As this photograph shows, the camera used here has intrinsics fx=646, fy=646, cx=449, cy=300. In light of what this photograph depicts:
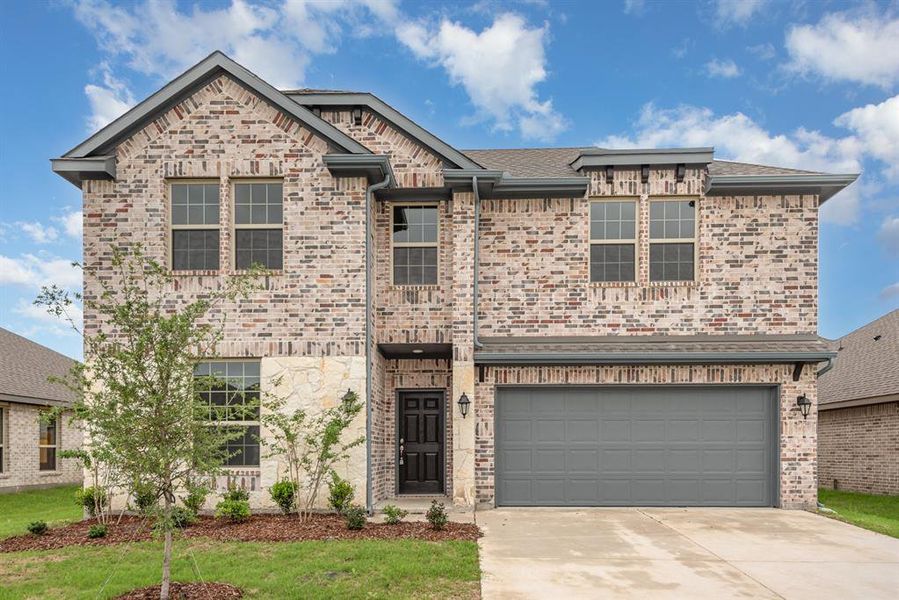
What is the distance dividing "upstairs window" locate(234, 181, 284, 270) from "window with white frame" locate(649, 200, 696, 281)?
280 inches

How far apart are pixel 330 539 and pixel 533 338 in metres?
5.42

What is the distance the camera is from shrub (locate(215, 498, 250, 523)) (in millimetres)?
10367

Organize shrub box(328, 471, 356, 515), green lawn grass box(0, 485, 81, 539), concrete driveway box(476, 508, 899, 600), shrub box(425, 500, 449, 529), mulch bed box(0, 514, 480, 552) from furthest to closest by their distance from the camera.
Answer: green lawn grass box(0, 485, 81, 539) → shrub box(328, 471, 356, 515) → shrub box(425, 500, 449, 529) → mulch bed box(0, 514, 480, 552) → concrete driveway box(476, 508, 899, 600)

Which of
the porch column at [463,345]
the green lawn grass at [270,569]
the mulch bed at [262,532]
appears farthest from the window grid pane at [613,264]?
the green lawn grass at [270,569]

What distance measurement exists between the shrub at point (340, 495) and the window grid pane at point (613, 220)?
21.5 feet

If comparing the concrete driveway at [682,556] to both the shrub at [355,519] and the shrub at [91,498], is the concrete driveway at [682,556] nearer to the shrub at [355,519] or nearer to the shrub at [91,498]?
the shrub at [355,519]

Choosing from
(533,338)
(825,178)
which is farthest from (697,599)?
(825,178)

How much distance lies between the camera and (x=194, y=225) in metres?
11.8

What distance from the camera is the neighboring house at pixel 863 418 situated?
1562 centimetres

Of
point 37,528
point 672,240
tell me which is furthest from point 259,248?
point 672,240

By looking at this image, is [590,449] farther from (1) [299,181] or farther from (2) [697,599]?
(1) [299,181]

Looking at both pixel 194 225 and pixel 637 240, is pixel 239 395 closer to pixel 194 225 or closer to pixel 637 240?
pixel 194 225

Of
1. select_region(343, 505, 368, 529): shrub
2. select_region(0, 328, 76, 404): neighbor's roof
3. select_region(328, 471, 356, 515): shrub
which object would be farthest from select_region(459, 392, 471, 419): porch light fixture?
select_region(0, 328, 76, 404): neighbor's roof

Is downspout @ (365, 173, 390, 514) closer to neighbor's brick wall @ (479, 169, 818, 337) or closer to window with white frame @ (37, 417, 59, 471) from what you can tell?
neighbor's brick wall @ (479, 169, 818, 337)
